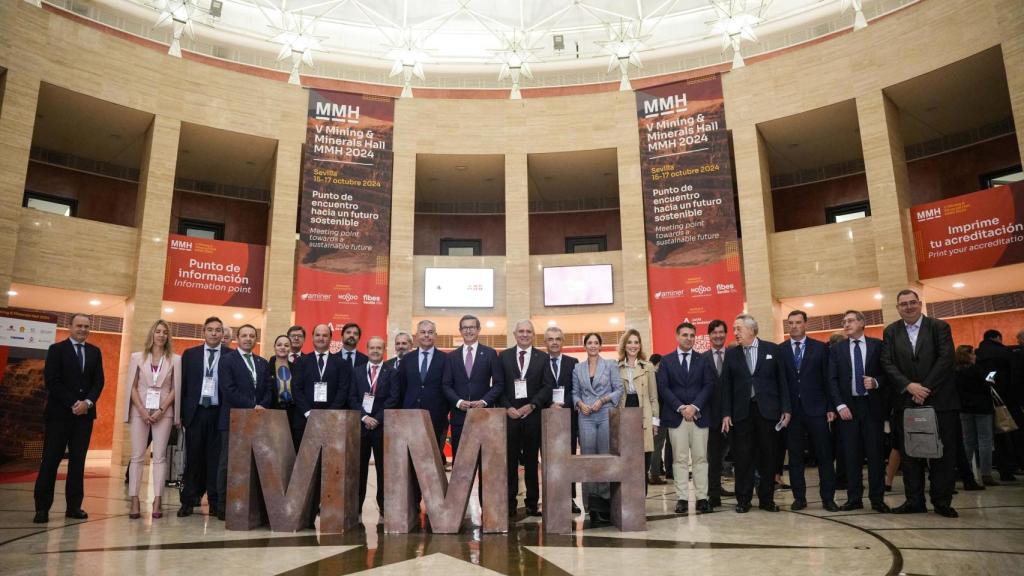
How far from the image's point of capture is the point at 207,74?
1547 centimetres

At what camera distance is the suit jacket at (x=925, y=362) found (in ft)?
17.8

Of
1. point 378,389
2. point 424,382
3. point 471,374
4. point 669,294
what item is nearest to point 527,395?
point 471,374

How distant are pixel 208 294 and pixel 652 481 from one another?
11.4 m

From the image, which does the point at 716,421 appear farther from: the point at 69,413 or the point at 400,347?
the point at 69,413

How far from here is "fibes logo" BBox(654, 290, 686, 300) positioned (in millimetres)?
14898

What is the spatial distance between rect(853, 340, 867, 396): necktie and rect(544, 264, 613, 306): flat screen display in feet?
34.4

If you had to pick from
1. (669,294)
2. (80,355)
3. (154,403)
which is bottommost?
(154,403)

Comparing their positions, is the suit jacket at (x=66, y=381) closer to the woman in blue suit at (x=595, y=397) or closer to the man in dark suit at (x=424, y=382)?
the man in dark suit at (x=424, y=382)

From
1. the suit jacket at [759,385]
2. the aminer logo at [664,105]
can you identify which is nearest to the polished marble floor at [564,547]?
the suit jacket at [759,385]

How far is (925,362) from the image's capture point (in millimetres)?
5539

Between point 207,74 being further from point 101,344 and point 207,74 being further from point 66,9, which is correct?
point 101,344

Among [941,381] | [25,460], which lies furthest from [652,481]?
[25,460]

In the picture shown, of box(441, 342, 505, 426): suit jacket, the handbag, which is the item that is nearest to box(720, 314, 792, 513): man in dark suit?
box(441, 342, 505, 426): suit jacket

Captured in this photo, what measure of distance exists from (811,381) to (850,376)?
333mm
